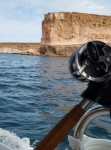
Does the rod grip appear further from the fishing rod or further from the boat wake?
the boat wake

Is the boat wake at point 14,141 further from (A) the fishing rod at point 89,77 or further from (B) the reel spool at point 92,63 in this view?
(B) the reel spool at point 92,63

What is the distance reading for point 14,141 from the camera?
14.9 ft

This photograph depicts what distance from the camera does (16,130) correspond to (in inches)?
211

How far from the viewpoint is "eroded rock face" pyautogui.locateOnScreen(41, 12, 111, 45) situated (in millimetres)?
66750

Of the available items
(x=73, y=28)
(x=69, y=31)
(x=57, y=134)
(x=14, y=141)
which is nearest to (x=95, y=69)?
(x=57, y=134)

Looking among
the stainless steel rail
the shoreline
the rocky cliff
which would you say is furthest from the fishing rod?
the rocky cliff

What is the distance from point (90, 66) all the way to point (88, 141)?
0.71 m

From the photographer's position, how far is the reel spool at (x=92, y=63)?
4.17 feet

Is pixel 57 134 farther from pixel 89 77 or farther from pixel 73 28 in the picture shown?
pixel 73 28

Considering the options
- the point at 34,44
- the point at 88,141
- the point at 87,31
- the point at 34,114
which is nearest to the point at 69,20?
the point at 87,31

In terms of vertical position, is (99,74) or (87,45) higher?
(87,45)

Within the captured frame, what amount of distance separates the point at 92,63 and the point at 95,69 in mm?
29

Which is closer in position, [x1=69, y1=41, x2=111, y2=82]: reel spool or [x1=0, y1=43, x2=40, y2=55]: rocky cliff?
[x1=69, y1=41, x2=111, y2=82]: reel spool

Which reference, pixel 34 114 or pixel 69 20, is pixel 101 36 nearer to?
pixel 69 20
